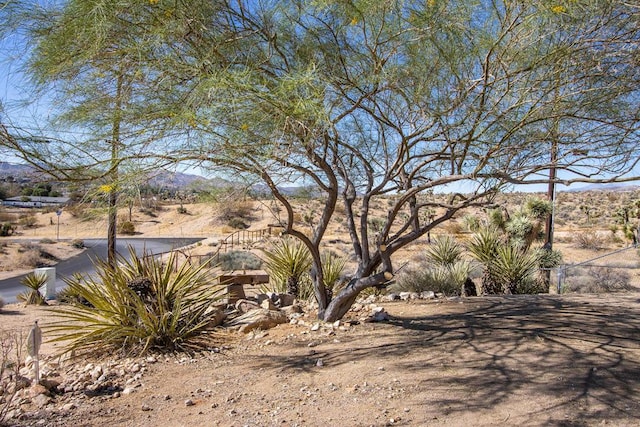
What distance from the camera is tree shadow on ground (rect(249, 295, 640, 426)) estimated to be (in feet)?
17.1

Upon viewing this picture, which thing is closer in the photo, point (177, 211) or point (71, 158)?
point (71, 158)

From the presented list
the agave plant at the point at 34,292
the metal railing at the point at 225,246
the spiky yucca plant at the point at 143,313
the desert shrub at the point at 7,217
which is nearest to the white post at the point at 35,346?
the spiky yucca plant at the point at 143,313

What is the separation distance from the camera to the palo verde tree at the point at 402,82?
6.70 meters

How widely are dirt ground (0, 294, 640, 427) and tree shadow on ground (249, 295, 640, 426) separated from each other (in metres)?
0.01

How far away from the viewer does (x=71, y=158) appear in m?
7.29

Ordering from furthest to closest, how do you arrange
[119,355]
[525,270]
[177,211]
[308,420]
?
[177,211]
[525,270]
[119,355]
[308,420]

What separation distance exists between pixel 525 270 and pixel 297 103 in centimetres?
971

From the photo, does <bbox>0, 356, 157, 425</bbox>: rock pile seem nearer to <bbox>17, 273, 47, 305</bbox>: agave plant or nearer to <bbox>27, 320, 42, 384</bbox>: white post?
<bbox>27, 320, 42, 384</bbox>: white post

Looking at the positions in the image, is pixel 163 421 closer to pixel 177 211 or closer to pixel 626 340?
pixel 626 340

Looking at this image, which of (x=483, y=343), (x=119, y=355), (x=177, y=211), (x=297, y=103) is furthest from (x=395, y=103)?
(x=177, y=211)

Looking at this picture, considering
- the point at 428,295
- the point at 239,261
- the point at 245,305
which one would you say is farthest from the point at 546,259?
the point at 239,261

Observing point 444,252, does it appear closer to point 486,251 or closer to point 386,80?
point 486,251

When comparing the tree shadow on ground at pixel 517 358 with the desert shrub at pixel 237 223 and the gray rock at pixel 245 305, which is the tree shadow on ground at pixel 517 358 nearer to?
the gray rock at pixel 245 305

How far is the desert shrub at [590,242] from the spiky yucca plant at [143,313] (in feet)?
96.2
